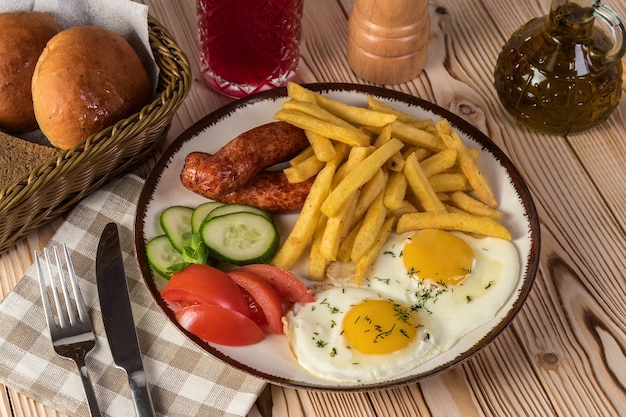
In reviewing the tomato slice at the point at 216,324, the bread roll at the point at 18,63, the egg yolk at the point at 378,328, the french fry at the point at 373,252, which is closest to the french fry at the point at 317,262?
the french fry at the point at 373,252

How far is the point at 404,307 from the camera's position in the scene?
2.42 metres

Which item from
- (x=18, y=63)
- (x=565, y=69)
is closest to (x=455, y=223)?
(x=565, y=69)

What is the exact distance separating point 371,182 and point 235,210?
482 mm

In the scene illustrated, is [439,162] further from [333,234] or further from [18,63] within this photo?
[18,63]

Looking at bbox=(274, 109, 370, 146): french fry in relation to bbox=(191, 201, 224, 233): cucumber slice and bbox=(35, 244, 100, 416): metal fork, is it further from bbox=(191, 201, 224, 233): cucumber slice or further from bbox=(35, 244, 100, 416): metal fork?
bbox=(35, 244, 100, 416): metal fork

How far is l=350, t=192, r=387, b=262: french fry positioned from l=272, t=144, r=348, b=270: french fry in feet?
0.53

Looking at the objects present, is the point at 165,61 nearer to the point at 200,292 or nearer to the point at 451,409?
the point at 200,292

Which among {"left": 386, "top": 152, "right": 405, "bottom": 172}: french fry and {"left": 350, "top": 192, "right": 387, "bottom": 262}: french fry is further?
{"left": 386, "top": 152, "right": 405, "bottom": 172}: french fry

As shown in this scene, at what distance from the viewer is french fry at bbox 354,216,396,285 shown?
2.51 metres

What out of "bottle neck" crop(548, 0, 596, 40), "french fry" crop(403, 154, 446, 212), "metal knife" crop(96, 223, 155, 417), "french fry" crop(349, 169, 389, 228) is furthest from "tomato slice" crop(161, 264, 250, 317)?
"bottle neck" crop(548, 0, 596, 40)

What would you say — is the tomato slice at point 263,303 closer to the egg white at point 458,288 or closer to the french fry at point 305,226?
the french fry at point 305,226

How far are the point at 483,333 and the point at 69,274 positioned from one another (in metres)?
1.39

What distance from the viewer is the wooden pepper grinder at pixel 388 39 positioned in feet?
Answer: 10.4

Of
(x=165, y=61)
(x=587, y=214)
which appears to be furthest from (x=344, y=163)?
(x=587, y=214)
